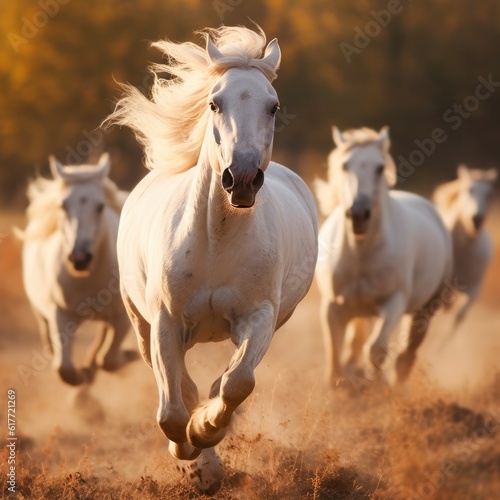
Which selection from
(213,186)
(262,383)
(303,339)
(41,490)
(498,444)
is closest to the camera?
(213,186)

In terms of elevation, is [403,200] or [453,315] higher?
[403,200]

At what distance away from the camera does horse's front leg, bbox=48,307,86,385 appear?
352 inches

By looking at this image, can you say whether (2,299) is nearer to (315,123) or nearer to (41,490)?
(41,490)

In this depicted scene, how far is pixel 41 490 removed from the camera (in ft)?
19.0

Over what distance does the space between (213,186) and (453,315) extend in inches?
317

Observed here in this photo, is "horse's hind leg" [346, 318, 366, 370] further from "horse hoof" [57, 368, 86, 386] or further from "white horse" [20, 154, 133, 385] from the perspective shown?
"horse hoof" [57, 368, 86, 386]

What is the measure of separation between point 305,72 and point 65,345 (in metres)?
20.8

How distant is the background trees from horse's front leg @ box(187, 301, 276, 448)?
20.2 m

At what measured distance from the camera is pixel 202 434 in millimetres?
5062

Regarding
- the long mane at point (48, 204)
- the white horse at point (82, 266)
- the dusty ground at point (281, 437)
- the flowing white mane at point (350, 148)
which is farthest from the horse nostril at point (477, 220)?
the white horse at point (82, 266)

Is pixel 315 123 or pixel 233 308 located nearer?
pixel 233 308

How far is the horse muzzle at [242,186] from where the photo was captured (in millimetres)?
4301

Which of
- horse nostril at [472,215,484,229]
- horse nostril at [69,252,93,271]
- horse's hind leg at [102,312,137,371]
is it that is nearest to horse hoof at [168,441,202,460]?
horse nostril at [69,252,93,271]

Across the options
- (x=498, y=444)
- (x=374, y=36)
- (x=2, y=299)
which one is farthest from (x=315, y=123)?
(x=498, y=444)
